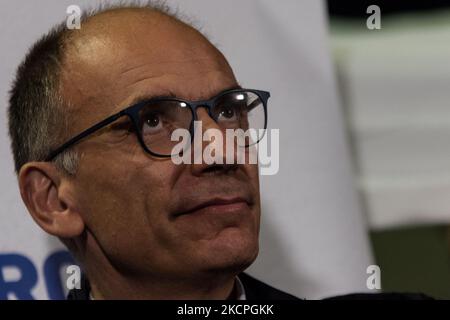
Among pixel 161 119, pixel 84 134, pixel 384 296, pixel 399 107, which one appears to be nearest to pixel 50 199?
pixel 84 134

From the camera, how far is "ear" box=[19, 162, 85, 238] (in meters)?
1.43

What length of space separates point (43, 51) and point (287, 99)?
644 millimetres

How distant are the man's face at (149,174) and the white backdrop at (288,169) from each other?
16.3 inches

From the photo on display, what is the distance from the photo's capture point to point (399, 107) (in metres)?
2.20

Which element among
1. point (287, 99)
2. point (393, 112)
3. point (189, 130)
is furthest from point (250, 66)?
point (189, 130)

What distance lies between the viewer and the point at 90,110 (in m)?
1.39

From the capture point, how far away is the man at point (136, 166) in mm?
1334

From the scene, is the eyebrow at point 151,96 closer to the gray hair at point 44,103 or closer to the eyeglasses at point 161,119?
the eyeglasses at point 161,119

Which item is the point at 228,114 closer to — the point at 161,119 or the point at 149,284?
the point at 161,119

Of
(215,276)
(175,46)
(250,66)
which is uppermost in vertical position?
(250,66)

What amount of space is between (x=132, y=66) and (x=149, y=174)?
0.55 feet

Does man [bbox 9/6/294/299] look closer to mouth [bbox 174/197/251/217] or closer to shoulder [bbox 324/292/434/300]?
mouth [bbox 174/197/251/217]

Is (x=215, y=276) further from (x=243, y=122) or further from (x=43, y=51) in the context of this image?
(x=43, y=51)

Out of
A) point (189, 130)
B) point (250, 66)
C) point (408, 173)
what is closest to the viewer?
point (189, 130)
